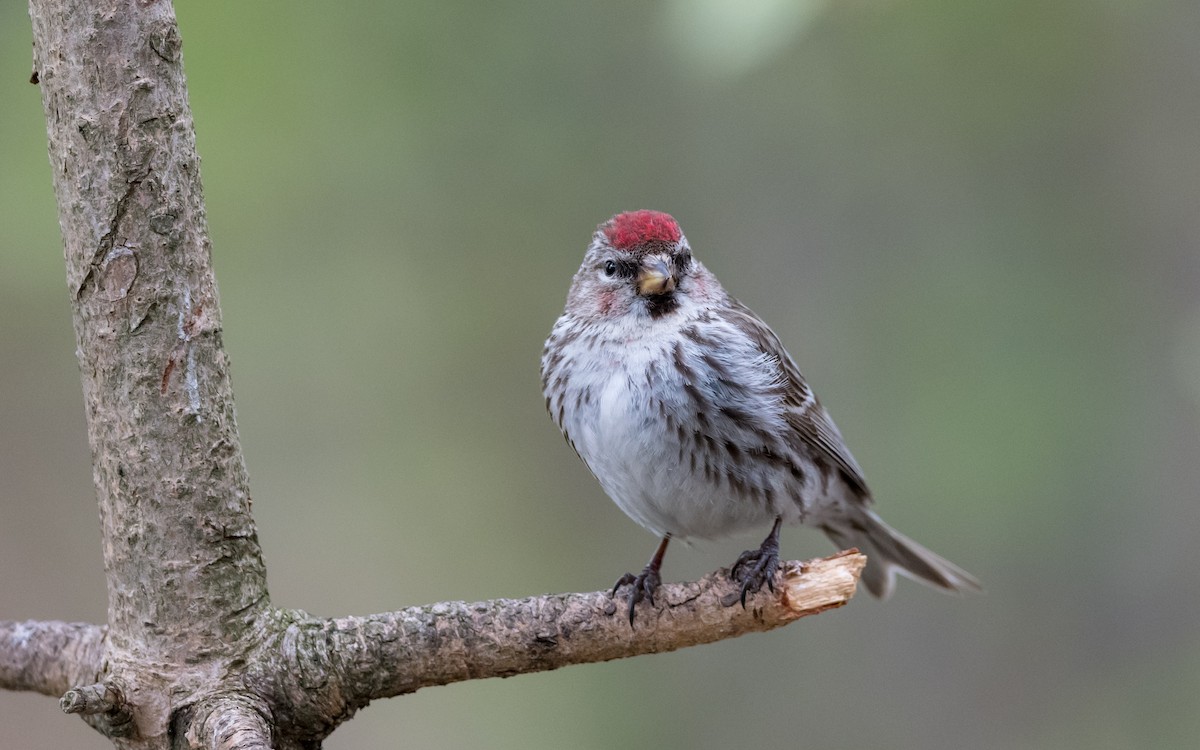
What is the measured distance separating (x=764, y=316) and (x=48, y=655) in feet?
14.2

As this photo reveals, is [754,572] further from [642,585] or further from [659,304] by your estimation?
[659,304]

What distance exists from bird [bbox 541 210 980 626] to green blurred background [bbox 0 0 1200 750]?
1.76 metres

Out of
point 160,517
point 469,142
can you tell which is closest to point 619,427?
point 160,517

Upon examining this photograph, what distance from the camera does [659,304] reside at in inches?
161

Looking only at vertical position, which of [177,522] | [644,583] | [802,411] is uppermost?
[802,411]

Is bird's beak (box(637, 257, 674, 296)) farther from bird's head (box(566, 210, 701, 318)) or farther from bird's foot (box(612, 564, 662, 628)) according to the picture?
bird's foot (box(612, 564, 662, 628))

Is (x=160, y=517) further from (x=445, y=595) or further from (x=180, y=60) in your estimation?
(x=445, y=595)

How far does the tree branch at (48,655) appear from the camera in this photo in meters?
3.16

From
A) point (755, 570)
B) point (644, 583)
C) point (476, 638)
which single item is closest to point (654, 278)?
point (644, 583)

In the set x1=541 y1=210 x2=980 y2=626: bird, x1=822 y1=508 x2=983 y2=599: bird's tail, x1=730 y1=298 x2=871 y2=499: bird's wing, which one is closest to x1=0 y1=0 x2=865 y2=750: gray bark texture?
x1=541 y1=210 x2=980 y2=626: bird

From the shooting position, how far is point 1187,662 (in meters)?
5.26

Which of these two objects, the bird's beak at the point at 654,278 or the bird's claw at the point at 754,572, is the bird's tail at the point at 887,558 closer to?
the bird's beak at the point at 654,278

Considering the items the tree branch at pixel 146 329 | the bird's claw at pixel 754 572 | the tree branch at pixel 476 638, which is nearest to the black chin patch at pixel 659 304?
the bird's claw at pixel 754 572

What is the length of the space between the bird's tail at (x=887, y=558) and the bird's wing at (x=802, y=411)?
1.21ft
